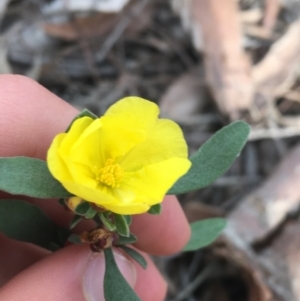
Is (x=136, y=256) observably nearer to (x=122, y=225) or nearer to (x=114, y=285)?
(x=114, y=285)

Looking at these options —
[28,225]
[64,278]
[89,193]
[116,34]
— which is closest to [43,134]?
[28,225]

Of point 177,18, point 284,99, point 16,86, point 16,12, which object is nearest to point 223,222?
point 16,86

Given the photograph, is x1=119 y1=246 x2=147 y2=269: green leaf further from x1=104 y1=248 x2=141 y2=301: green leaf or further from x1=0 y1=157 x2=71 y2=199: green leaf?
x1=0 y1=157 x2=71 y2=199: green leaf

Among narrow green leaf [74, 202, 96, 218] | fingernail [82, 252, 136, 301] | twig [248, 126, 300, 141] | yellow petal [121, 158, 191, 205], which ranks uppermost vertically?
yellow petal [121, 158, 191, 205]

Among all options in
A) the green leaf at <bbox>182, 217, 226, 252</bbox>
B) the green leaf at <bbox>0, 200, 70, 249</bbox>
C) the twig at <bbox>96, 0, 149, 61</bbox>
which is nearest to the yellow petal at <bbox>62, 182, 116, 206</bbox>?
the green leaf at <bbox>0, 200, 70, 249</bbox>

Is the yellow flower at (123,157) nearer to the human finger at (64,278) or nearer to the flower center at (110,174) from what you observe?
the flower center at (110,174)

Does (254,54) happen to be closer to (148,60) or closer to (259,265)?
(148,60)
